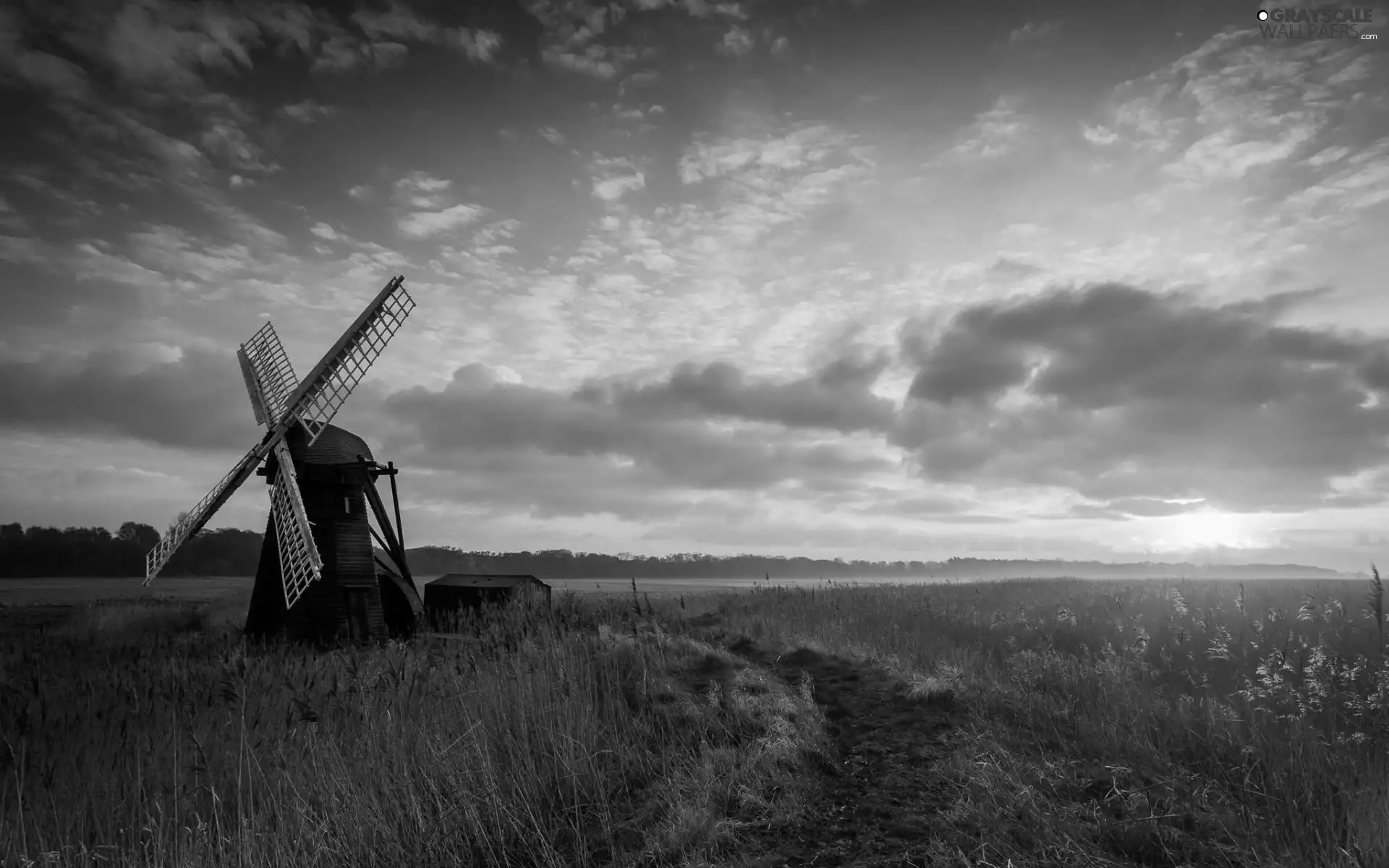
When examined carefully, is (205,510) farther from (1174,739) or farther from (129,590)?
(129,590)

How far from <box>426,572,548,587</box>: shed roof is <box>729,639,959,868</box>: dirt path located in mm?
20405

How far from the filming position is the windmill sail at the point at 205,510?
23.4m

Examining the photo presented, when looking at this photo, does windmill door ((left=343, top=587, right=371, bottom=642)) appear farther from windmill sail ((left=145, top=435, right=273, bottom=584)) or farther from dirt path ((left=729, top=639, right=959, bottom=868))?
dirt path ((left=729, top=639, right=959, bottom=868))

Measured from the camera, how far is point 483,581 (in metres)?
30.9

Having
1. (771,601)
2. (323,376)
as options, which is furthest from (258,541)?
(771,601)

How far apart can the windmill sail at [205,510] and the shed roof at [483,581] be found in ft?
32.6

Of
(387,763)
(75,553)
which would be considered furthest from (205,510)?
(75,553)

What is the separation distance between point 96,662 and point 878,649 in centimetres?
1294

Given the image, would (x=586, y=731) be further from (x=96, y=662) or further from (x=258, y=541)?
(x=258, y=541)

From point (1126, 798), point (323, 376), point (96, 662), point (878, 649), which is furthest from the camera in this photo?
point (323, 376)

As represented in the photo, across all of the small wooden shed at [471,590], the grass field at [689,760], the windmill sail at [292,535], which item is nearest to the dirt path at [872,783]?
the grass field at [689,760]

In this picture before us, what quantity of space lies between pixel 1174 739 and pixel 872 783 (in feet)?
10.3

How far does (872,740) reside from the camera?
346 inches

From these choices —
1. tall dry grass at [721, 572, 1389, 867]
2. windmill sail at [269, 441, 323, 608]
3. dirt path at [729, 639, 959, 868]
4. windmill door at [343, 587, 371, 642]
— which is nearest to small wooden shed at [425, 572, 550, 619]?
windmill door at [343, 587, 371, 642]
